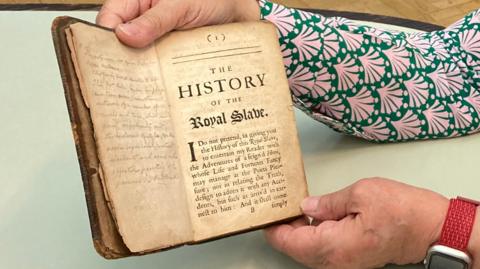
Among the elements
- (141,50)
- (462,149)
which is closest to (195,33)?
(141,50)

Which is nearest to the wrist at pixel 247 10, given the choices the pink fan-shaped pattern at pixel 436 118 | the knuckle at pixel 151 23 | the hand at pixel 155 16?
the hand at pixel 155 16

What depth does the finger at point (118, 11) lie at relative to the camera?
1.73 ft

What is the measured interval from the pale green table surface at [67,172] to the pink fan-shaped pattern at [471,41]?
0.10m

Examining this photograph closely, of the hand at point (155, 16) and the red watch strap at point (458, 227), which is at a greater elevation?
the hand at point (155, 16)

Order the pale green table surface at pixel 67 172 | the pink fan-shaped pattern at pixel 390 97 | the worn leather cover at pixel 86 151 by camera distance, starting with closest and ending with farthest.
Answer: the worn leather cover at pixel 86 151, the pale green table surface at pixel 67 172, the pink fan-shaped pattern at pixel 390 97

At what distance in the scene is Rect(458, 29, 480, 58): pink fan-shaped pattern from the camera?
734mm

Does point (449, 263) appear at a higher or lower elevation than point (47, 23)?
lower

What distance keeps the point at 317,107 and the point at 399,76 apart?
0.09 metres

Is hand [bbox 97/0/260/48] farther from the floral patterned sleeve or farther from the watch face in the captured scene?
the watch face

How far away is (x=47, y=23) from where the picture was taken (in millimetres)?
887

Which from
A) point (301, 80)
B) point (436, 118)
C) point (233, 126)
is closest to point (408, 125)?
point (436, 118)

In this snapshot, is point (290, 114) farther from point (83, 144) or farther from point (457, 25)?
point (457, 25)

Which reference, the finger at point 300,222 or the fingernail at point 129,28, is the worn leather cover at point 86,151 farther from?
the finger at point 300,222

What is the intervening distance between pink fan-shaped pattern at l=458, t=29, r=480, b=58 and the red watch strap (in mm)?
279
